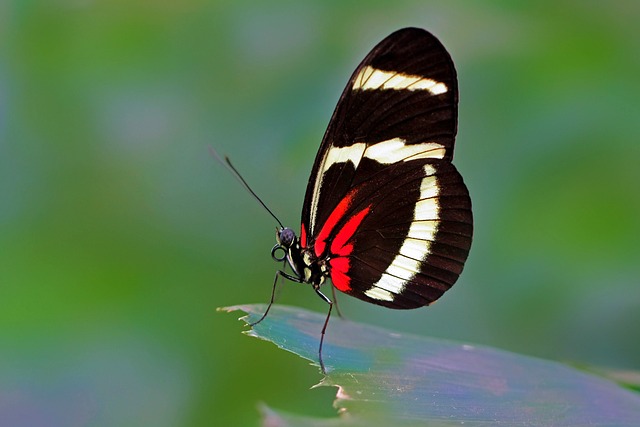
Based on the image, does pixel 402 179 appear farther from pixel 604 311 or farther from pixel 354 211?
pixel 604 311

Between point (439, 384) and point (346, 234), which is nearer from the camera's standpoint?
point (439, 384)

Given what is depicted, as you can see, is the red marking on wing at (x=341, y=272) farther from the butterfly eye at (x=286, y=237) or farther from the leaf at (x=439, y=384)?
the leaf at (x=439, y=384)

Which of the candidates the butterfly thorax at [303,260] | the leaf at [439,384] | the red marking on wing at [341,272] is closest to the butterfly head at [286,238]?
the butterfly thorax at [303,260]

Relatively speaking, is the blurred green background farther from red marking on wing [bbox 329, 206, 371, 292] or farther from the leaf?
the leaf

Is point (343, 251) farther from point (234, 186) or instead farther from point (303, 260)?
point (234, 186)

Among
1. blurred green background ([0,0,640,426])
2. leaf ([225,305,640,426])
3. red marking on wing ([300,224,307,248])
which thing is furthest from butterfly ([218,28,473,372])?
blurred green background ([0,0,640,426])

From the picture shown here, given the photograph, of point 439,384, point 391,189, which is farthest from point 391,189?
point 439,384

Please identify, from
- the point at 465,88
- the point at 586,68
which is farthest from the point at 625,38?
the point at 465,88

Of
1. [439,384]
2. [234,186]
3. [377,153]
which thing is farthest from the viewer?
[234,186]
